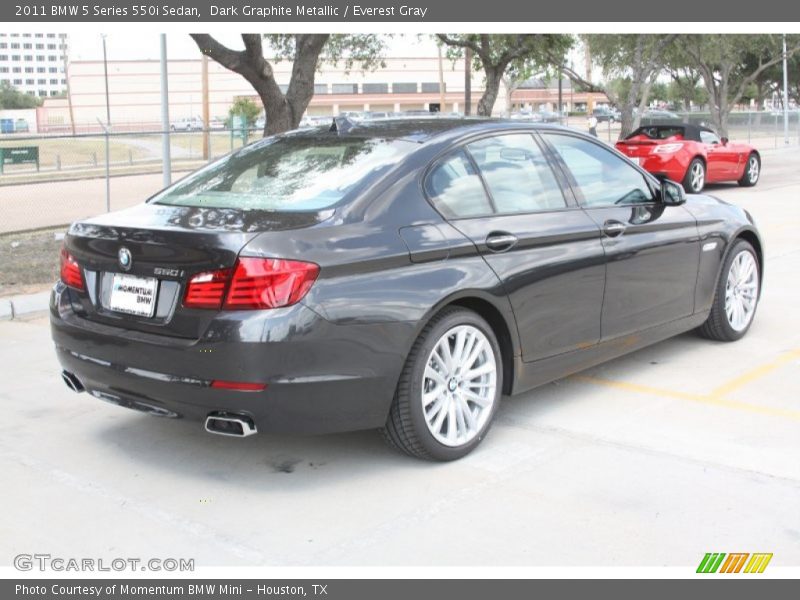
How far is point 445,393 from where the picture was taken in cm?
454

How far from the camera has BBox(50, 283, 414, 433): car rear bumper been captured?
3.97 metres

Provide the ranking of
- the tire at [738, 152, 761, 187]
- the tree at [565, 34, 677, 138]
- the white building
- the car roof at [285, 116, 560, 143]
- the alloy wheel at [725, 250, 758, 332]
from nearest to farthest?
the car roof at [285, 116, 560, 143] < the alloy wheel at [725, 250, 758, 332] < the tire at [738, 152, 761, 187] < the tree at [565, 34, 677, 138] < the white building

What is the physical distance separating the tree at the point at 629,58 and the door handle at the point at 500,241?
74.1 ft

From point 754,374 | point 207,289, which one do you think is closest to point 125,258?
point 207,289

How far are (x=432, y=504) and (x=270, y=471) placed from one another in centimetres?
86

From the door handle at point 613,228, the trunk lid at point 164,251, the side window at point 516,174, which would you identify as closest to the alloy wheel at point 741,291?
the door handle at point 613,228

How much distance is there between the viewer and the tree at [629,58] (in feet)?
88.0

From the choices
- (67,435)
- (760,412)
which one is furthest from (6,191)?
(760,412)

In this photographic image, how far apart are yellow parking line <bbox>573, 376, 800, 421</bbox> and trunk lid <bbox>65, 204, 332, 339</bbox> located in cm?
247

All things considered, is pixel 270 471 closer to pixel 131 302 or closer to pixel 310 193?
pixel 131 302

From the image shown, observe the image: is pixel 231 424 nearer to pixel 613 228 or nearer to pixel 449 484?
pixel 449 484

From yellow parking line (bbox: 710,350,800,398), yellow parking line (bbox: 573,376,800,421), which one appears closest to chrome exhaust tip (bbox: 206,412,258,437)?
yellow parking line (bbox: 573,376,800,421)

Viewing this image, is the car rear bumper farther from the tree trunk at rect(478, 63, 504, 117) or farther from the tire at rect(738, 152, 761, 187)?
the tree trunk at rect(478, 63, 504, 117)

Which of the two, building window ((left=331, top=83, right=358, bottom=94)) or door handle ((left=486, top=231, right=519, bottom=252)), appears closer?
door handle ((left=486, top=231, right=519, bottom=252))
